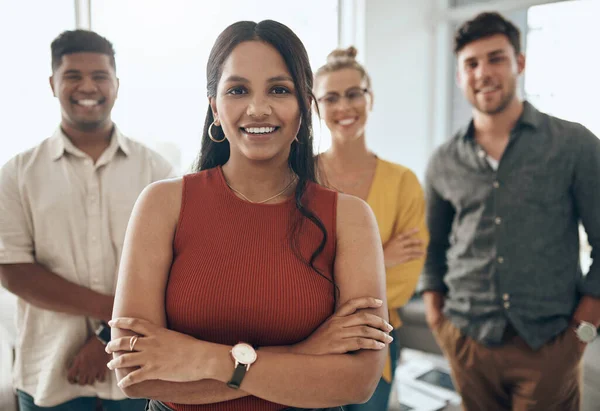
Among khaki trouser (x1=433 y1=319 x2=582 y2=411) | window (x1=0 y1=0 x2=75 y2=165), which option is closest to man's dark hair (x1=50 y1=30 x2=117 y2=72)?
window (x1=0 y1=0 x2=75 y2=165)

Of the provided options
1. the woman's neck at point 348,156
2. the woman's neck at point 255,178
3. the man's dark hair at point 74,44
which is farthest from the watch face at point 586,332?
→ the man's dark hair at point 74,44

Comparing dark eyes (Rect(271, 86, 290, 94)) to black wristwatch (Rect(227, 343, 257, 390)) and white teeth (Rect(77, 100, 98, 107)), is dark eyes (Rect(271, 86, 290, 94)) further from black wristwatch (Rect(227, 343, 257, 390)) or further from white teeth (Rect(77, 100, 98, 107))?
white teeth (Rect(77, 100, 98, 107))

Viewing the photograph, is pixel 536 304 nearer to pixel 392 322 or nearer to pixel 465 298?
pixel 465 298

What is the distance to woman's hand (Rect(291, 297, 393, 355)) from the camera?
1.13m

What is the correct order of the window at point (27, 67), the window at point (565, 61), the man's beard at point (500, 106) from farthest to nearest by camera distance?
the window at point (565, 61) → the window at point (27, 67) → the man's beard at point (500, 106)

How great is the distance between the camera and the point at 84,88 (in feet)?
5.65

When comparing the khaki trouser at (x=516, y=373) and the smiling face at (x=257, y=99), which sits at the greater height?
the smiling face at (x=257, y=99)

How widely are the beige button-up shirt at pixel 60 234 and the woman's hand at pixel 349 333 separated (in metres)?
0.88

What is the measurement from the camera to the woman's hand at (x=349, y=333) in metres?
1.13

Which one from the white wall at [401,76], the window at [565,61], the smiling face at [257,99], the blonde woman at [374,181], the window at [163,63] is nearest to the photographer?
the smiling face at [257,99]

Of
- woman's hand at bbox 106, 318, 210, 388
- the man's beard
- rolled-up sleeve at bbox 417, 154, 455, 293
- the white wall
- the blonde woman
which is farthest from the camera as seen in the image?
the white wall

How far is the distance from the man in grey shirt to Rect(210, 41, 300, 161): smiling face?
110 centimetres

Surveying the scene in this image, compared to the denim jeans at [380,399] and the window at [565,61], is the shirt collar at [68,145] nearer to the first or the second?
the denim jeans at [380,399]

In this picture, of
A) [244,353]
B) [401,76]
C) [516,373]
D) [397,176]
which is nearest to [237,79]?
[244,353]
